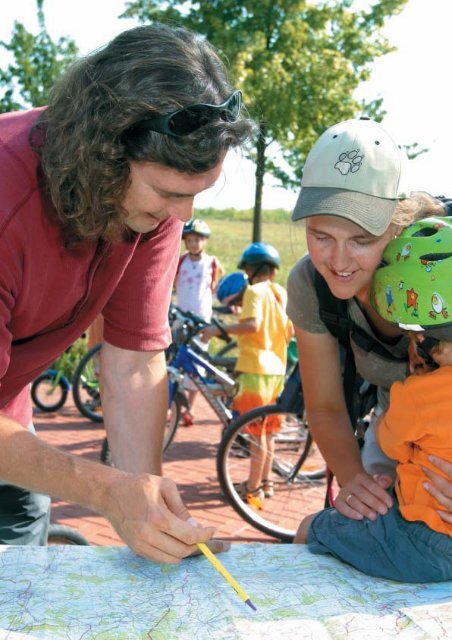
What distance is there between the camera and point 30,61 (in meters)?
11.9

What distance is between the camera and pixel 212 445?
20.1 feet

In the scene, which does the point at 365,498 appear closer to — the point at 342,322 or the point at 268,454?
the point at 342,322

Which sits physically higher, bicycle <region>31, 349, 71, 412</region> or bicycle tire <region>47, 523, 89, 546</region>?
bicycle tire <region>47, 523, 89, 546</region>

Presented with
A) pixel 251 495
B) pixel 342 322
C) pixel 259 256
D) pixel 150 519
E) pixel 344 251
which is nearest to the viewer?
pixel 150 519

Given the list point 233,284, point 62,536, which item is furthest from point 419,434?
point 233,284

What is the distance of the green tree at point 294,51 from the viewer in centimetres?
1251

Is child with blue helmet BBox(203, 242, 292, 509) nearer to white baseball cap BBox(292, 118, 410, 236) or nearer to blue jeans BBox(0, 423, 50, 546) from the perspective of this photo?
blue jeans BBox(0, 423, 50, 546)

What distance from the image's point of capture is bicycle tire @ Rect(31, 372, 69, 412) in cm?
703

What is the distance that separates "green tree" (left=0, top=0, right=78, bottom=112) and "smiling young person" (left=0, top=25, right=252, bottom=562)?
10.7 m

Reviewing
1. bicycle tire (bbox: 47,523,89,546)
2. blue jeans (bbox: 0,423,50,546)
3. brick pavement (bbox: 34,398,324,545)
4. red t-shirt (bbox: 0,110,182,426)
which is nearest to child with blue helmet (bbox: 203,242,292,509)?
brick pavement (bbox: 34,398,324,545)

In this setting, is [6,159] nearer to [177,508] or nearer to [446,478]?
[177,508]

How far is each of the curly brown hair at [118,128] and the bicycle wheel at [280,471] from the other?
3.08 meters

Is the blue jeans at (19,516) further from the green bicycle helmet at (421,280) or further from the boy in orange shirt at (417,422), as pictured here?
the green bicycle helmet at (421,280)

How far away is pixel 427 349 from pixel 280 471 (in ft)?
10.9
